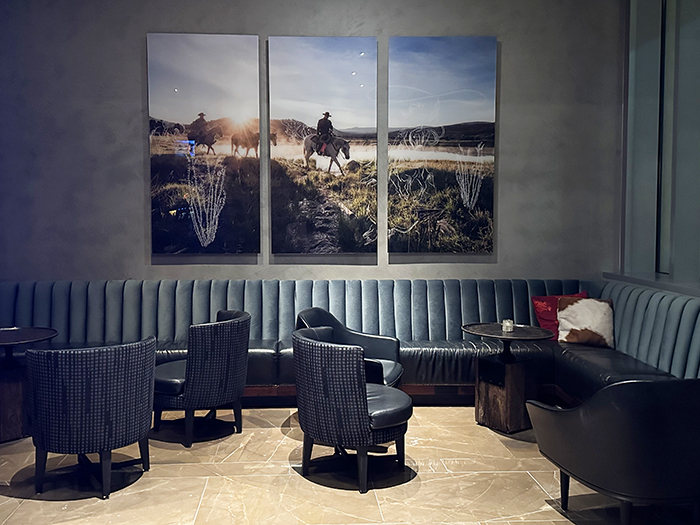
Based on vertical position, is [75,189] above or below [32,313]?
above

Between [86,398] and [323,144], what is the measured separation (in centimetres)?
325

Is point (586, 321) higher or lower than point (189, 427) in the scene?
higher

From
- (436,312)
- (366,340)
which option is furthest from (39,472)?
(436,312)

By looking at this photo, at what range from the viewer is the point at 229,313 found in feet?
14.9

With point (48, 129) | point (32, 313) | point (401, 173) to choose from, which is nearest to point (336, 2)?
point (401, 173)

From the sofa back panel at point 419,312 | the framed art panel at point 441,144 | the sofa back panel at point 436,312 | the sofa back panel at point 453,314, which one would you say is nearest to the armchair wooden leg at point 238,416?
the sofa back panel at point 419,312

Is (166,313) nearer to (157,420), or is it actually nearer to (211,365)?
(157,420)

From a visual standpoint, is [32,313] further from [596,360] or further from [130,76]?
[596,360]

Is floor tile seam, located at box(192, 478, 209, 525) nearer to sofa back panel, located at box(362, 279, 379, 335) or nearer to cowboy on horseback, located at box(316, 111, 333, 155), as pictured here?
sofa back panel, located at box(362, 279, 379, 335)

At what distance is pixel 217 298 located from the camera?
217 inches

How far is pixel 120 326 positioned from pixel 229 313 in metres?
1.46

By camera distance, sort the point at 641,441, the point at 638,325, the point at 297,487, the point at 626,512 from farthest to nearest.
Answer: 1. the point at 638,325
2. the point at 297,487
3. the point at 626,512
4. the point at 641,441

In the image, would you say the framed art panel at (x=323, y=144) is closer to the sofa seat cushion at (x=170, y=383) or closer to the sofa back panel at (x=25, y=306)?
the sofa seat cushion at (x=170, y=383)

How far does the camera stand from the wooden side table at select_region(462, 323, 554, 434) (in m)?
4.39
